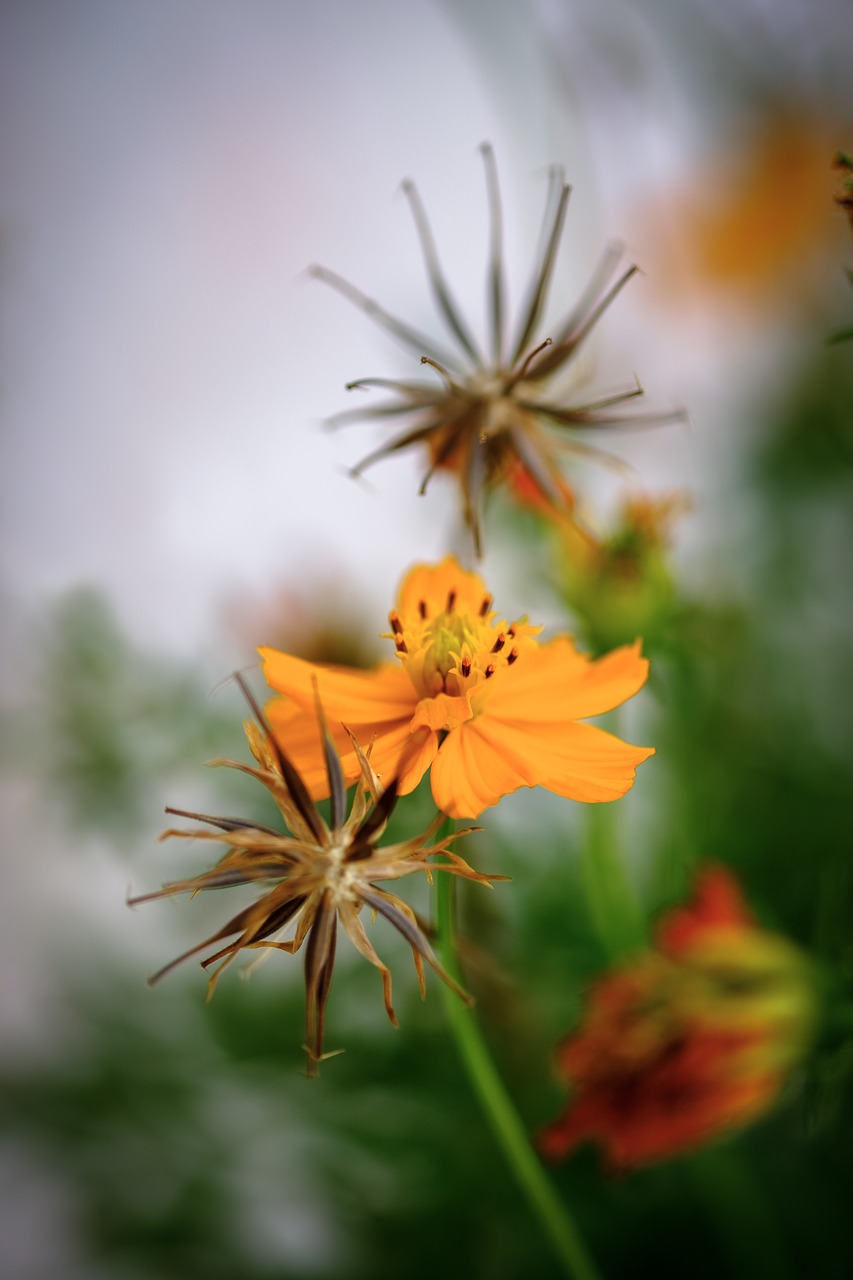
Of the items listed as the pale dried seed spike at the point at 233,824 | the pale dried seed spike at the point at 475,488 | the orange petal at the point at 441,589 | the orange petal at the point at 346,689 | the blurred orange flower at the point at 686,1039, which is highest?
the pale dried seed spike at the point at 475,488

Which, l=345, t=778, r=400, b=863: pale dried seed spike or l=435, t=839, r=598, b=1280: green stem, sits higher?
l=345, t=778, r=400, b=863: pale dried seed spike

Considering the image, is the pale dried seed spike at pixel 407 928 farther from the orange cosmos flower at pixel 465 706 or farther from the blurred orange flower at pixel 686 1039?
the blurred orange flower at pixel 686 1039

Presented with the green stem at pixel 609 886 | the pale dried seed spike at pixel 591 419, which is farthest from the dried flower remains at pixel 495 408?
the green stem at pixel 609 886

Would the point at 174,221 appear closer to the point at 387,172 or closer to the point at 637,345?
the point at 387,172

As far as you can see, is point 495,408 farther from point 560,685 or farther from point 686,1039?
point 686,1039

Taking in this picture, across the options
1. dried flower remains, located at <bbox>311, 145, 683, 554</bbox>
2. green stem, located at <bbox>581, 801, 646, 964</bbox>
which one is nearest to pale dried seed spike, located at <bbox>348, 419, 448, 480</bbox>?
dried flower remains, located at <bbox>311, 145, 683, 554</bbox>

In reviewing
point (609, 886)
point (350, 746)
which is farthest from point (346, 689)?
point (609, 886)

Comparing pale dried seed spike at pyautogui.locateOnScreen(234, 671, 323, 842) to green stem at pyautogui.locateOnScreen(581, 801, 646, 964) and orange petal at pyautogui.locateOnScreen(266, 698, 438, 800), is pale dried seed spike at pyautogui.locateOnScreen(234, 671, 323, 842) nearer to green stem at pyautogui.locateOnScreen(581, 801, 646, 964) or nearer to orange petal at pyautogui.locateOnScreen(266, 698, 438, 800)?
orange petal at pyautogui.locateOnScreen(266, 698, 438, 800)
